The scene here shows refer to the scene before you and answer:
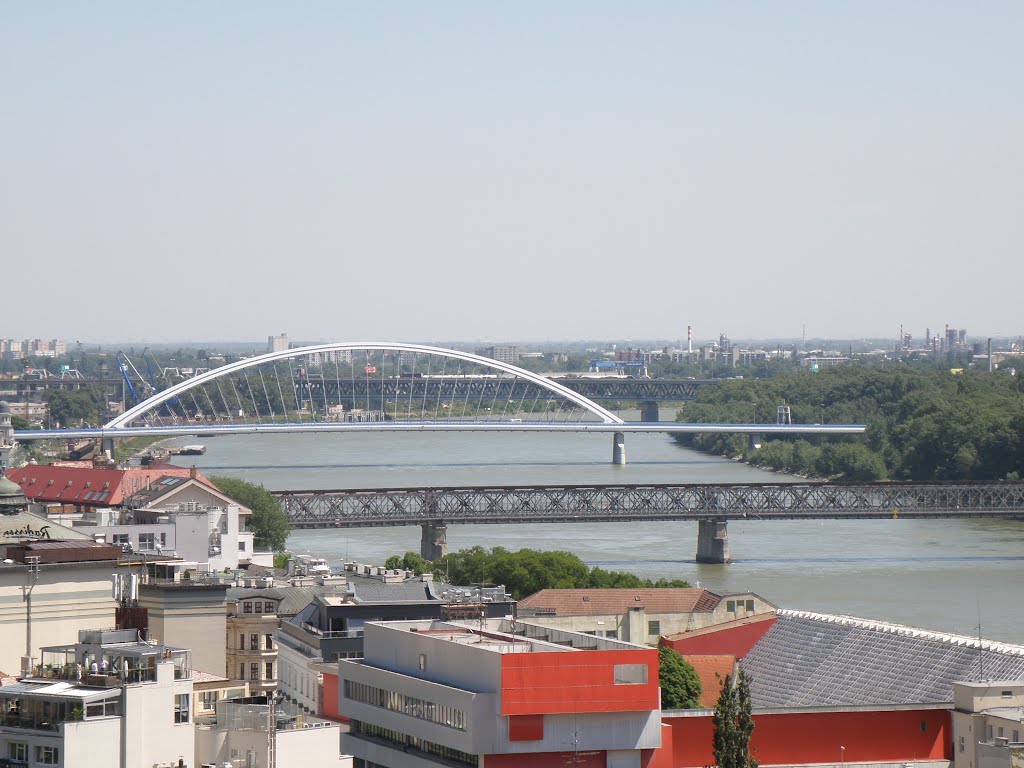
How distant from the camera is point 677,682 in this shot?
30.2 meters

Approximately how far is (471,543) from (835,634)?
1041 inches

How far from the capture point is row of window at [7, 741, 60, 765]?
60.2 ft

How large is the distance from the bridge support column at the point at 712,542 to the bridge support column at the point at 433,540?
6164mm

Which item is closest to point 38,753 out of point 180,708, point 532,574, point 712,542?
point 180,708

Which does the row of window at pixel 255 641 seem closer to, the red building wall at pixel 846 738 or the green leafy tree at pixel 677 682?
the green leafy tree at pixel 677 682

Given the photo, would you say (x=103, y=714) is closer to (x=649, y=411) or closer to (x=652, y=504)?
(x=652, y=504)

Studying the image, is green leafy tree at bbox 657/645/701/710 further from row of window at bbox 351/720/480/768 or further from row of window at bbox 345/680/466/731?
row of window at bbox 351/720/480/768

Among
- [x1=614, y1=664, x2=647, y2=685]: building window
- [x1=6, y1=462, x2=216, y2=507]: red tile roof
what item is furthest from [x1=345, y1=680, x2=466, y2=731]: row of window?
[x1=6, y1=462, x2=216, y2=507]: red tile roof

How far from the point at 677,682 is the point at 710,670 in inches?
97.4

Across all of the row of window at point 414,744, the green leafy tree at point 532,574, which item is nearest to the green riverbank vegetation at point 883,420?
the green leafy tree at point 532,574

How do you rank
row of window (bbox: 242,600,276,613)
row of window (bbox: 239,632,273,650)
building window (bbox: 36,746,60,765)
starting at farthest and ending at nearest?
1. row of window (bbox: 242,600,276,613)
2. row of window (bbox: 239,632,273,650)
3. building window (bbox: 36,746,60,765)

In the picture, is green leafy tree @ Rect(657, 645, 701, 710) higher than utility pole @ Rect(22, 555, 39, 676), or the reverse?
utility pole @ Rect(22, 555, 39, 676)

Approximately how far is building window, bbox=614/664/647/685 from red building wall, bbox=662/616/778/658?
42.2 ft

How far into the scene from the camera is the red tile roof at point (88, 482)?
49.1 m
